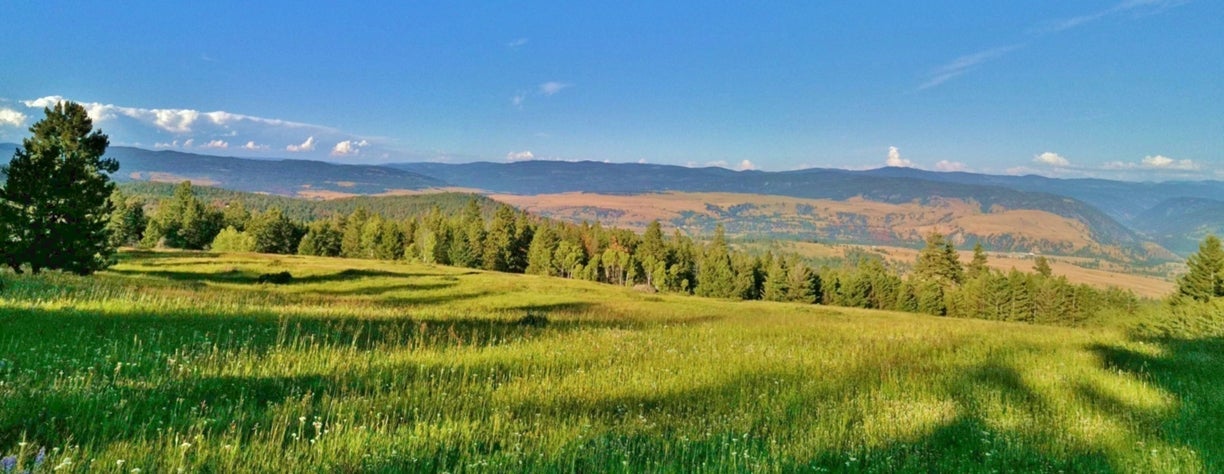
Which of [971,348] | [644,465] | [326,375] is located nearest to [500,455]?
[644,465]

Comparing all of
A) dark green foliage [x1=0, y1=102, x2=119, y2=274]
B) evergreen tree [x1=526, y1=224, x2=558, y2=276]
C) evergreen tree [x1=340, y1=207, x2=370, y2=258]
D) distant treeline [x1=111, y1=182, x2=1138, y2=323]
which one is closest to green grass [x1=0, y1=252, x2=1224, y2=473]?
dark green foliage [x1=0, y1=102, x2=119, y2=274]

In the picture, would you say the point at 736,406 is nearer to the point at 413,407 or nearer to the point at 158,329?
the point at 413,407

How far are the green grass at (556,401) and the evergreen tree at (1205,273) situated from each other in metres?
53.5

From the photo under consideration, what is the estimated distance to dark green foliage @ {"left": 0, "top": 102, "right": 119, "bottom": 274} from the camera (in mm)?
26578

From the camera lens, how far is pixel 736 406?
644 centimetres

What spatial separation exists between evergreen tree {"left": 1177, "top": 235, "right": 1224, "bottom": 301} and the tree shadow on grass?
51042 mm

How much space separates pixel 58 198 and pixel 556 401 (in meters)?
36.7

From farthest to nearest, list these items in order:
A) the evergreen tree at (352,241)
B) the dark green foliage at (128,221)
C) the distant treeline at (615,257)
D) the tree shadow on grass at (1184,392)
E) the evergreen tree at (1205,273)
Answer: the evergreen tree at (352,241)
the distant treeline at (615,257)
the dark green foliage at (128,221)
the evergreen tree at (1205,273)
the tree shadow on grass at (1184,392)

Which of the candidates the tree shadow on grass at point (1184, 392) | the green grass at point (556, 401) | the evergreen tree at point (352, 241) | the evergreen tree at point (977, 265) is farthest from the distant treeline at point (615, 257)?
the green grass at point (556, 401)

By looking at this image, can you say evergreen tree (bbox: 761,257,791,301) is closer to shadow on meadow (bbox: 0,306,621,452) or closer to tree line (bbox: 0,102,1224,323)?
tree line (bbox: 0,102,1224,323)

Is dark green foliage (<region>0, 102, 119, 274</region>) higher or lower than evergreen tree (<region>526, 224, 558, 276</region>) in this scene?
higher

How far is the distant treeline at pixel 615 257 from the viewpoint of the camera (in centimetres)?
8712

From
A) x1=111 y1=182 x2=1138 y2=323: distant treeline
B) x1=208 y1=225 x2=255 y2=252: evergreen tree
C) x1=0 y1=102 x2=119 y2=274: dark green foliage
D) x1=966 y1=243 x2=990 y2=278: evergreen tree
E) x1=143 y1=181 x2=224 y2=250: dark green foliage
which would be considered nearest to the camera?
x1=0 y1=102 x2=119 y2=274: dark green foliage

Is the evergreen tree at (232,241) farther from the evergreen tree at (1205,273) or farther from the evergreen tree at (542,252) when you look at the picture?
the evergreen tree at (1205,273)
